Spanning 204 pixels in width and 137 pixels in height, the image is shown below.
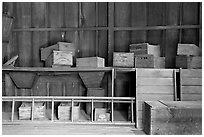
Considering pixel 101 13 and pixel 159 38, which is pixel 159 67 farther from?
pixel 101 13

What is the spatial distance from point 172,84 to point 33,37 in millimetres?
3553

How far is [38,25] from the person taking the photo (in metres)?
5.36

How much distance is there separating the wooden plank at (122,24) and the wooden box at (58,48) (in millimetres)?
1100

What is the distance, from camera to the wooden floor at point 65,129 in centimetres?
388

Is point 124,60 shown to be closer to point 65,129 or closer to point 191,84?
point 191,84

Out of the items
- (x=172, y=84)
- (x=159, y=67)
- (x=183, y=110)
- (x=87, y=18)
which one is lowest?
(x=183, y=110)

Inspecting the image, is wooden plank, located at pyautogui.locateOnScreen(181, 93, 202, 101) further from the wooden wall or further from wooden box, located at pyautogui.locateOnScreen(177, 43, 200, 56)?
the wooden wall

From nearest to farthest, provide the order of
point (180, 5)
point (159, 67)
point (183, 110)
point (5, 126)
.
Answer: point (183, 110) → point (5, 126) → point (159, 67) → point (180, 5)

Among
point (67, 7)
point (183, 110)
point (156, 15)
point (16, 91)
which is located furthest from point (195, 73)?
point (16, 91)

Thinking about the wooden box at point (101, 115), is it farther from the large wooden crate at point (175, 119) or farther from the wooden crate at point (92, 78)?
the large wooden crate at point (175, 119)

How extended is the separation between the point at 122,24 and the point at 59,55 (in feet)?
5.92

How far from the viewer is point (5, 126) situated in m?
4.26

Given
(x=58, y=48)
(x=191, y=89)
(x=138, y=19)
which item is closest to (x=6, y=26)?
(x=58, y=48)

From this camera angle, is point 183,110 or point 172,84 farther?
point 172,84
